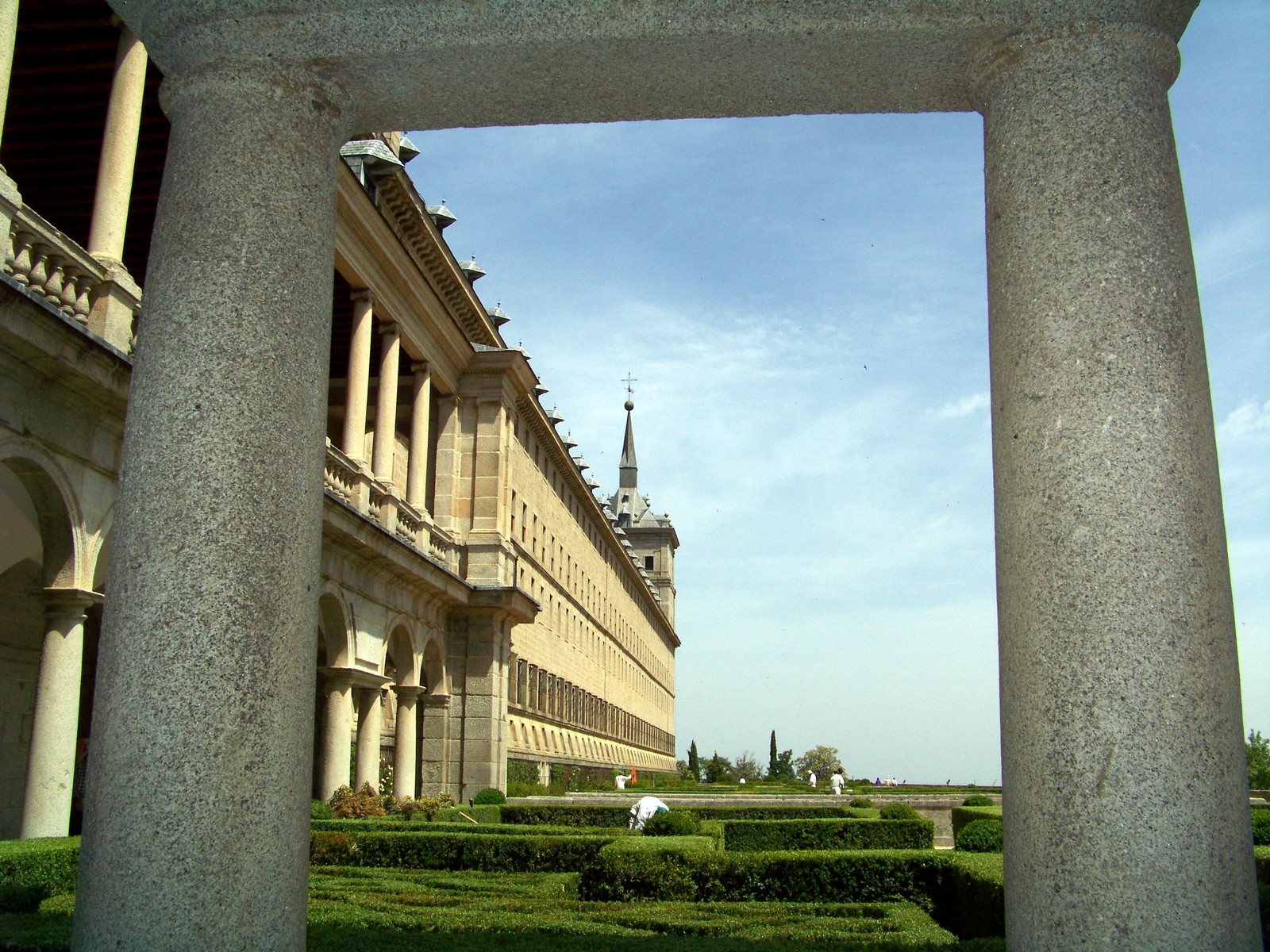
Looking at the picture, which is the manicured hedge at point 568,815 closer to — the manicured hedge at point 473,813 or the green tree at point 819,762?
the manicured hedge at point 473,813

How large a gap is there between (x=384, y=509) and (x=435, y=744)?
742 cm

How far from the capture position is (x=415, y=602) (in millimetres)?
27062

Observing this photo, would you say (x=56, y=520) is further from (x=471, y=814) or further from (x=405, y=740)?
(x=405, y=740)

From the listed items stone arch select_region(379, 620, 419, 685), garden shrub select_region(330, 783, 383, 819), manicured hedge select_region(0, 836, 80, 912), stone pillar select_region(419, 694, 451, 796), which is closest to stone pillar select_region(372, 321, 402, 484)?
stone arch select_region(379, 620, 419, 685)

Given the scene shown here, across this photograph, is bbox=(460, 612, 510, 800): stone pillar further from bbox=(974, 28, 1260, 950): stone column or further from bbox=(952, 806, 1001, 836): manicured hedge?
bbox=(974, 28, 1260, 950): stone column

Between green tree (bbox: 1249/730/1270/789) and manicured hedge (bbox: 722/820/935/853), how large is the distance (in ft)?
139

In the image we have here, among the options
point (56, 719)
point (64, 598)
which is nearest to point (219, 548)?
point (56, 719)

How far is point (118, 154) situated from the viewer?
48.0 ft

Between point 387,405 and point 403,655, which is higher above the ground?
point 387,405

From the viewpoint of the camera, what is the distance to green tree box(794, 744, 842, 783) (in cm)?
11894

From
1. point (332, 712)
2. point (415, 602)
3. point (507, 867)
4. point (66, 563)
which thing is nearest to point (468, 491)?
point (415, 602)

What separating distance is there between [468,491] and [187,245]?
2812 centimetres

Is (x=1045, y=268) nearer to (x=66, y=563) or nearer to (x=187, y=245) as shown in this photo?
(x=187, y=245)

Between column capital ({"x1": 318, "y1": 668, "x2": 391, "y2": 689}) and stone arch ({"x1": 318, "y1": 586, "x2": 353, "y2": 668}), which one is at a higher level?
stone arch ({"x1": 318, "y1": 586, "x2": 353, "y2": 668})
